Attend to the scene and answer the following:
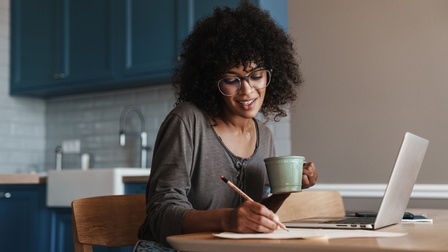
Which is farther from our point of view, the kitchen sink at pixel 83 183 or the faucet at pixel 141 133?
the faucet at pixel 141 133

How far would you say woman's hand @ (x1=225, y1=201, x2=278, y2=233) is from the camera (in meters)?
1.34

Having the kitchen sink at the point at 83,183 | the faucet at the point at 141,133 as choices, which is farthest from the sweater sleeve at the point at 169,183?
the faucet at the point at 141,133

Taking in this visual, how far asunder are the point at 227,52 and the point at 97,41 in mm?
2775

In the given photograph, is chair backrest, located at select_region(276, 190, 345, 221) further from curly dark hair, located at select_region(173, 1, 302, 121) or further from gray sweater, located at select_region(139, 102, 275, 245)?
curly dark hair, located at select_region(173, 1, 302, 121)

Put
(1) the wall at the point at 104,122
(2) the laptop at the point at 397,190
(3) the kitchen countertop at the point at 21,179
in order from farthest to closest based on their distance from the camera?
1. (1) the wall at the point at 104,122
2. (3) the kitchen countertop at the point at 21,179
3. (2) the laptop at the point at 397,190

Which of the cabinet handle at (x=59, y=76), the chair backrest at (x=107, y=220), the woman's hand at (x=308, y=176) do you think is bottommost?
the chair backrest at (x=107, y=220)

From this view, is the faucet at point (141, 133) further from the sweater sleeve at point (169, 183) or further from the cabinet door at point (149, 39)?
the sweater sleeve at point (169, 183)

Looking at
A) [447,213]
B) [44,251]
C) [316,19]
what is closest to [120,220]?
[447,213]

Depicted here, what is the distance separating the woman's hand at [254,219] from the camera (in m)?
1.34

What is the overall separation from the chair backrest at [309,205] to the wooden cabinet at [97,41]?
156cm

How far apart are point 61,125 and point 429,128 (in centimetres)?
289

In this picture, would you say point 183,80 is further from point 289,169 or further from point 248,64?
point 289,169

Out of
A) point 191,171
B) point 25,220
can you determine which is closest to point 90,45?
point 25,220

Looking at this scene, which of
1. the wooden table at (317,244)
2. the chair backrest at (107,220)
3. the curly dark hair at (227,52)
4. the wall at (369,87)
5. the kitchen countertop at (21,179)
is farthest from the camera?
the kitchen countertop at (21,179)
